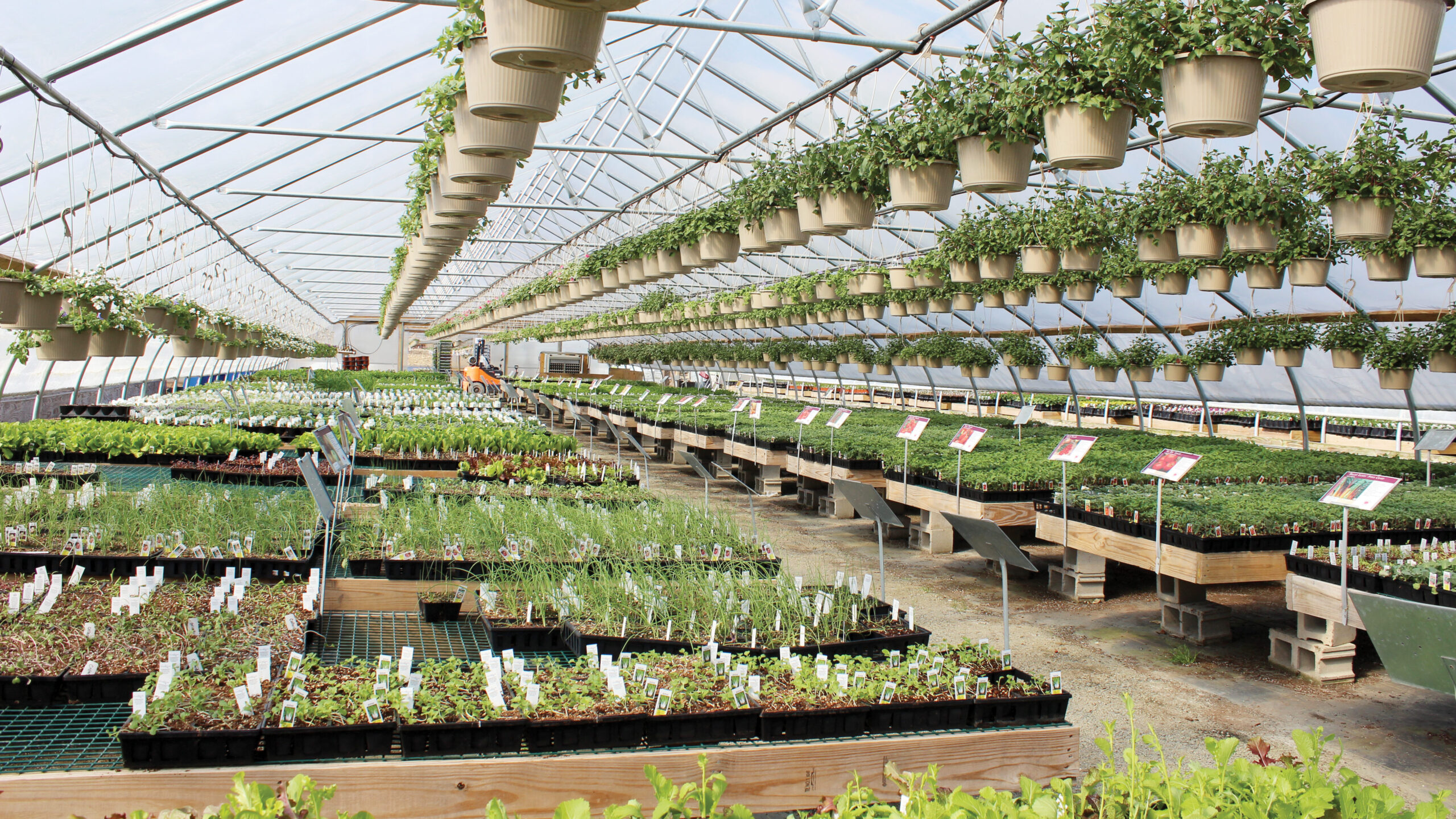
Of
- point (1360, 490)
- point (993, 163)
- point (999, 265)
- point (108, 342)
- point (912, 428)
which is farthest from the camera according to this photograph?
point (912, 428)

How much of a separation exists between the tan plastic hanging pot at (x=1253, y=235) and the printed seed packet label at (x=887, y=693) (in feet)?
12.0

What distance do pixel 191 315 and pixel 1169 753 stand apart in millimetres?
8478

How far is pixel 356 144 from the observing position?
945 centimetres

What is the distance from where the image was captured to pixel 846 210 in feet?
15.7

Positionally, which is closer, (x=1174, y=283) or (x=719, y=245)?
(x=719, y=245)

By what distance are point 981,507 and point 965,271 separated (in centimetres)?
179

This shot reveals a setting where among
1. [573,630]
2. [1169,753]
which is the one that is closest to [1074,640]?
[1169,753]

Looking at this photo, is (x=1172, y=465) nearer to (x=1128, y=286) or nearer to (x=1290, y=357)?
(x=1128, y=286)

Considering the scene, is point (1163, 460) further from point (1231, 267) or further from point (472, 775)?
point (472, 775)

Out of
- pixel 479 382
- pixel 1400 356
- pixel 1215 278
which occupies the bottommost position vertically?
pixel 479 382

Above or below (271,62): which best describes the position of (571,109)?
above

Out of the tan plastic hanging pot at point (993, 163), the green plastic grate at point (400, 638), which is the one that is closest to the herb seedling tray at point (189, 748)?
the green plastic grate at point (400, 638)

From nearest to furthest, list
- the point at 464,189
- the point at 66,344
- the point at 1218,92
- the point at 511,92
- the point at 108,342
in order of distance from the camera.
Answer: the point at 511,92, the point at 1218,92, the point at 464,189, the point at 66,344, the point at 108,342

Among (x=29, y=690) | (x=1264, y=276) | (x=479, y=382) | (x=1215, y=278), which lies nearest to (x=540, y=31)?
(x=29, y=690)
